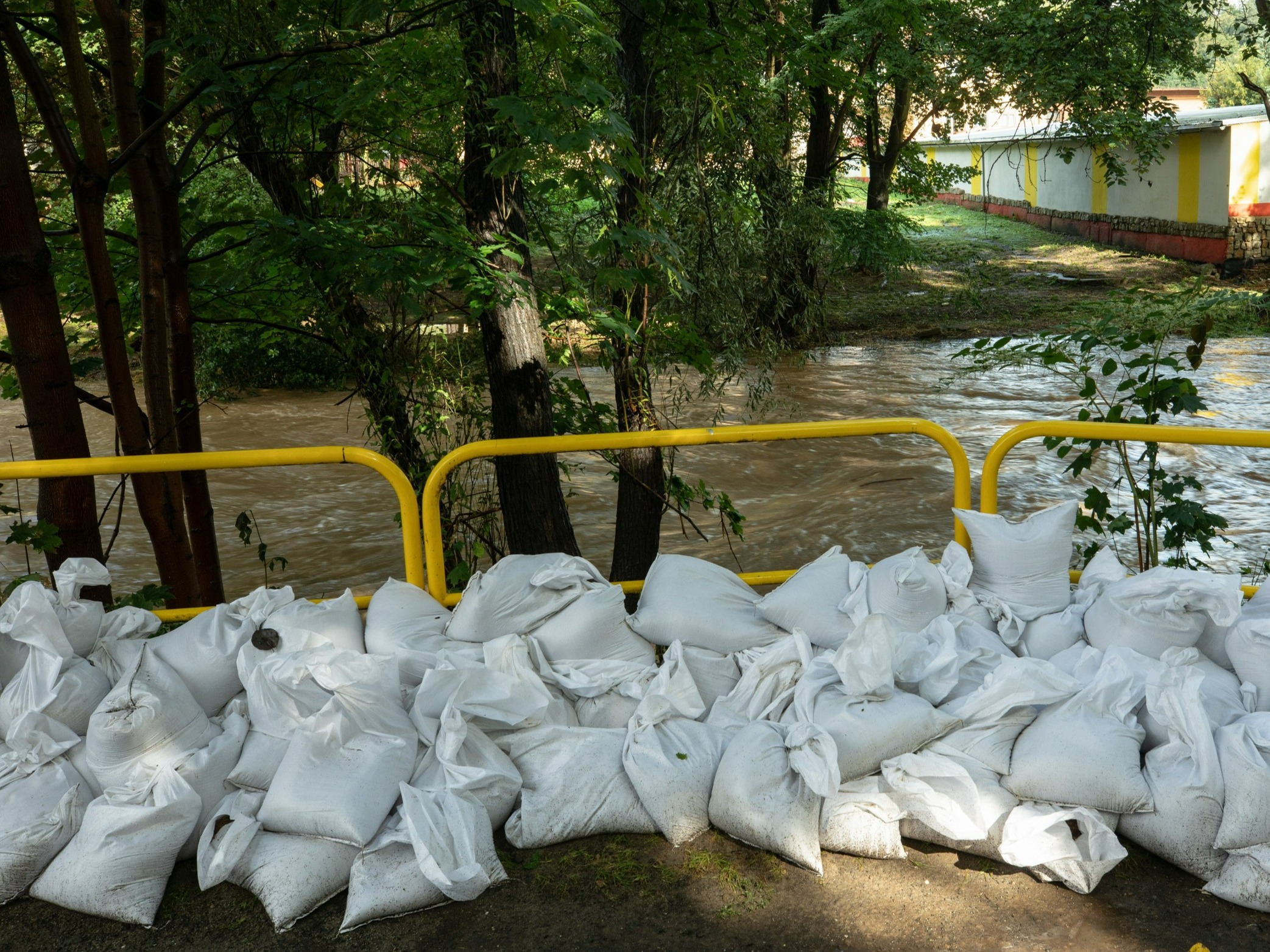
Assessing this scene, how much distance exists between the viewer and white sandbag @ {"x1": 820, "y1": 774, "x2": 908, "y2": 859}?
2.46 metres

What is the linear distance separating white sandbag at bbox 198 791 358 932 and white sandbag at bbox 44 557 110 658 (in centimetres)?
73

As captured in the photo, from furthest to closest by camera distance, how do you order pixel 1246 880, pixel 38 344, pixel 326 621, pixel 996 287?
pixel 996 287
pixel 38 344
pixel 326 621
pixel 1246 880

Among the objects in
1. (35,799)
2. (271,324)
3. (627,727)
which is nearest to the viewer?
(35,799)

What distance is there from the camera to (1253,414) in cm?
1108

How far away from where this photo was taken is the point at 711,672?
305 cm

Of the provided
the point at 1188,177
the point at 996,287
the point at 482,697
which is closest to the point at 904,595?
the point at 482,697

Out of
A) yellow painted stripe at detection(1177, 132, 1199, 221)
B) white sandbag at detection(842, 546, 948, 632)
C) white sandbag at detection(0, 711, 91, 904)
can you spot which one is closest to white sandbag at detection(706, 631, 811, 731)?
white sandbag at detection(842, 546, 948, 632)

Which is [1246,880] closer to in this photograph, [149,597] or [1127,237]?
[149,597]

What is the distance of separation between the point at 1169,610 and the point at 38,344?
11.8 feet

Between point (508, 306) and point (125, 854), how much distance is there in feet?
8.64

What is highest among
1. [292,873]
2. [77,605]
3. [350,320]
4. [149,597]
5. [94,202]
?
[94,202]

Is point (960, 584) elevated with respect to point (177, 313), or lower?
lower

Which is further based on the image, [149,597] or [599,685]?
[149,597]

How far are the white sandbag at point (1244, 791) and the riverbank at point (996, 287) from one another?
1217 centimetres
